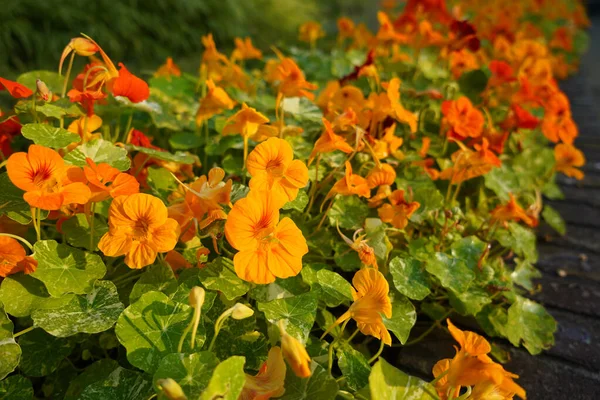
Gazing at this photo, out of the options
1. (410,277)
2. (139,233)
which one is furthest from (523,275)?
(139,233)

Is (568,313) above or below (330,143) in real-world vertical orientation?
below

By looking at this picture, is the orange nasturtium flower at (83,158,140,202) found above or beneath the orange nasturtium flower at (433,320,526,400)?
above

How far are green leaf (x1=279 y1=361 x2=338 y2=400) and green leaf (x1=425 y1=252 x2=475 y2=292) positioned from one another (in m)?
0.42

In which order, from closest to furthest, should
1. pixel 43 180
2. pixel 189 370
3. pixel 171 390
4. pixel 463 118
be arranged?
1. pixel 171 390
2. pixel 189 370
3. pixel 43 180
4. pixel 463 118

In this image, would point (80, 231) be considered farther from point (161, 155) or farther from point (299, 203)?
point (299, 203)

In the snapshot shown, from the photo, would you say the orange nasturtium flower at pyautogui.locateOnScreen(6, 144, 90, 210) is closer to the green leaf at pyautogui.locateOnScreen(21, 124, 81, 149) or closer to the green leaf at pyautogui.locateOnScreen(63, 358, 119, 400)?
the green leaf at pyautogui.locateOnScreen(21, 124, 81, 149)

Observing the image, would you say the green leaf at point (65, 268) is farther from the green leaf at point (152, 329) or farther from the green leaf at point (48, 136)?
the green leaf at point (48, 136)

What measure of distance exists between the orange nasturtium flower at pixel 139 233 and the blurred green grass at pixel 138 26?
9.47 ft

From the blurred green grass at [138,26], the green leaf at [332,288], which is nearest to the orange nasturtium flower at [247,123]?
the green leaf at [332,288]

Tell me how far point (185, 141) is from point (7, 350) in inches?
29.9

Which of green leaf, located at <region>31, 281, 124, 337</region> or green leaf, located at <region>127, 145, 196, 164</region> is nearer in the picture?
green leaf, located at <region>31, 281, 124, 337</region>

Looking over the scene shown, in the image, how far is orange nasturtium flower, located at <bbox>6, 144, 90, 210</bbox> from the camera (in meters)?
0.89

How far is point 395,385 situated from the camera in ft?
2.76

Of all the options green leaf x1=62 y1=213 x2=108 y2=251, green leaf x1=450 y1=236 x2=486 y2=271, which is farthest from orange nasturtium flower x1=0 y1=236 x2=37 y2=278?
green leaf x1=450 y1=236 x2=486 y2=271
